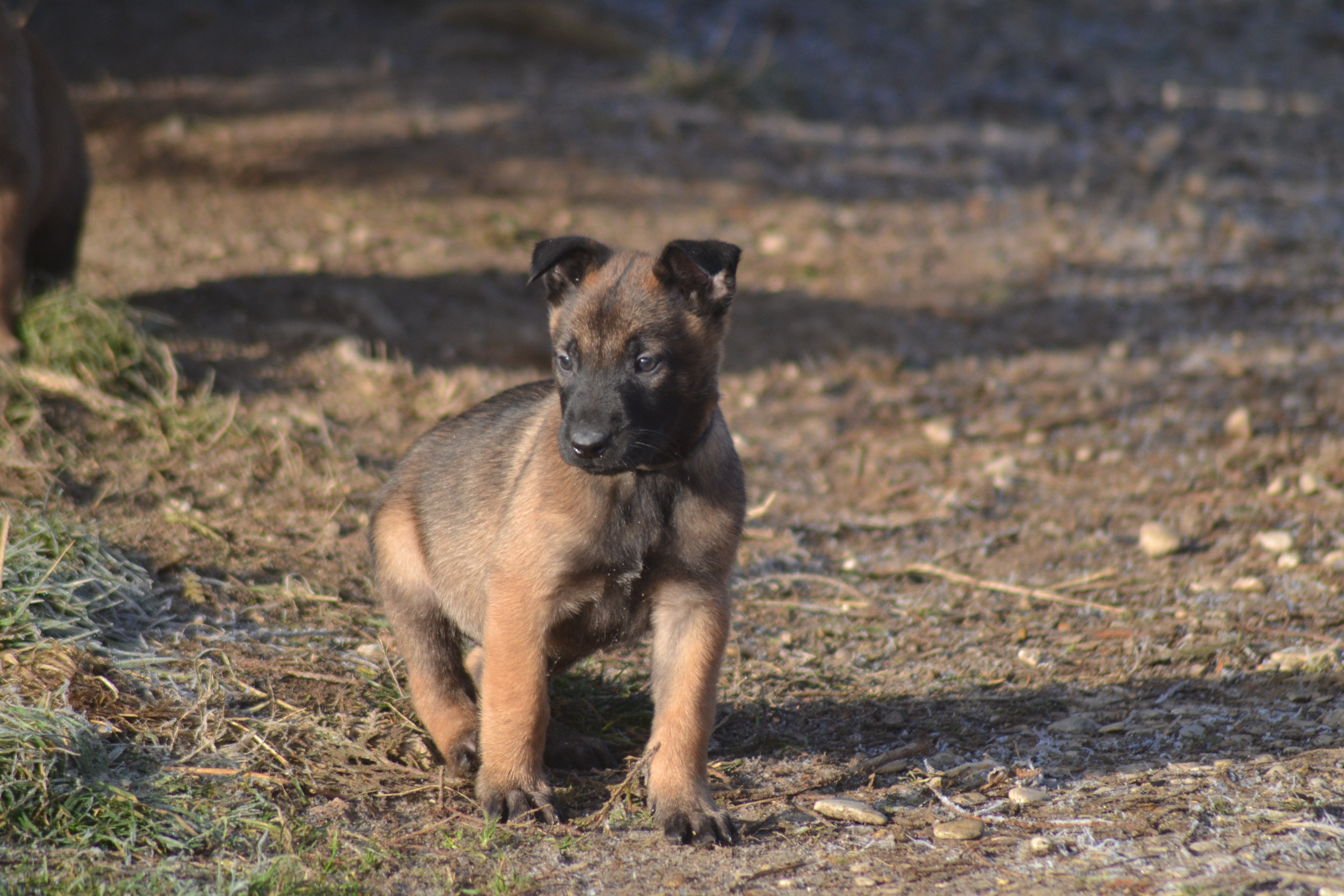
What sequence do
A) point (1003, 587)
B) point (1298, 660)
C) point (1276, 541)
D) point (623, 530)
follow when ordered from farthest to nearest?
1. point (1276, 541)
2. point (1003, 587)
3. point (1298, 660)
4. point (623, 530)

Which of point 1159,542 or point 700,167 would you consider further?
point 700,167

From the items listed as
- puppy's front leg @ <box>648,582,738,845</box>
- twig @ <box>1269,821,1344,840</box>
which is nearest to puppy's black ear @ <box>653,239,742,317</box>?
puppy's front leg @ <box>648,582,738,845</box>

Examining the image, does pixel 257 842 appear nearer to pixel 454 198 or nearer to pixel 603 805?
pixel 603 805

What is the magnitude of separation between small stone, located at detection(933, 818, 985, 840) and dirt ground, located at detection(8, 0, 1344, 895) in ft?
0.19

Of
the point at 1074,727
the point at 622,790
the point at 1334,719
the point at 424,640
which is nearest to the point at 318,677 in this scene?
the point at 424,640

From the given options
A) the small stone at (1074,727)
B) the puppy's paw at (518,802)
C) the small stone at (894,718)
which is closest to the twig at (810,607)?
the small stone at (894,718)

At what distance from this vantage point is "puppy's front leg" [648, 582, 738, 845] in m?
3.80

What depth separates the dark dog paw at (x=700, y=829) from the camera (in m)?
3.76

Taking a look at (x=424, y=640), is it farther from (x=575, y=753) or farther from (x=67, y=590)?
(x=67, y=590)

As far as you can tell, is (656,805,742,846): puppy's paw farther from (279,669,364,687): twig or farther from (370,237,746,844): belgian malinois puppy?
(279,669,364,687): twig

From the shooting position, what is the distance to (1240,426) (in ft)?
24.0

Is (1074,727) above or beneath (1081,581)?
beneath

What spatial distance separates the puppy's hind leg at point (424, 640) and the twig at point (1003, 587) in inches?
91.5

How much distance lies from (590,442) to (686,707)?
87 centimetres
